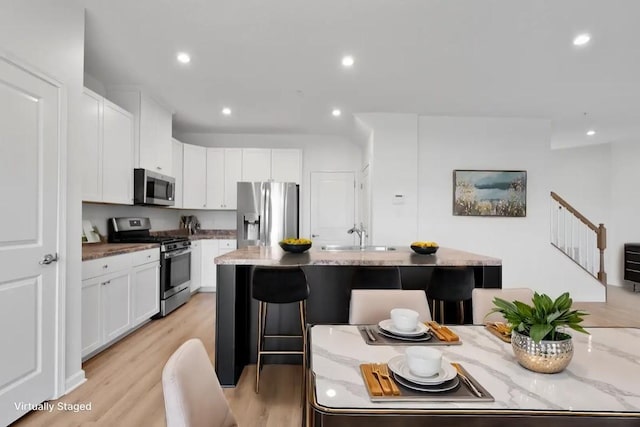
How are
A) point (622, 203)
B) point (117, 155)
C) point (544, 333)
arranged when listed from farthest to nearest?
point (622, 203) < point (117, 155) < point (544, 333)

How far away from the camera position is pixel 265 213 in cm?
518

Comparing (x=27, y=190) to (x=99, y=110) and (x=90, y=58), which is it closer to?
(x=99, y=110)

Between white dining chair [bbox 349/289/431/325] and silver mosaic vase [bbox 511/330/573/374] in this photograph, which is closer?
silver mosaic vase [bbox 511/330/573/374]

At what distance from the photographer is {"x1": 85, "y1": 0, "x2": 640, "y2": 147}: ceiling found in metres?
2.43

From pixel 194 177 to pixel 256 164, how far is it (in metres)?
0.98

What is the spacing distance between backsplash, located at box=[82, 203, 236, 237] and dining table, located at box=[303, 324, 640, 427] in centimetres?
339

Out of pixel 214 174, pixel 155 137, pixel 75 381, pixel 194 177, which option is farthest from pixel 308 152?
pixel 75 381

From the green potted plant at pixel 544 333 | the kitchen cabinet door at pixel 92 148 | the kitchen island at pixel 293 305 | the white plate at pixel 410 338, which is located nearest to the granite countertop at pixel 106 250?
the kitchen cabinet door at pixel 92 148

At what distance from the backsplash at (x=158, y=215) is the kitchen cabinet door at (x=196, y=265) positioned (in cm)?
59

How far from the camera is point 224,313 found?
2.41 metres

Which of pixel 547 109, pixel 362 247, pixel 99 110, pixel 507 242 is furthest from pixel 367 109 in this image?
pixel 99 110

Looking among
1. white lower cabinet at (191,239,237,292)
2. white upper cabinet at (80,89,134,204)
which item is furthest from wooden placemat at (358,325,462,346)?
white lower cabinet at (191,239,237,292)

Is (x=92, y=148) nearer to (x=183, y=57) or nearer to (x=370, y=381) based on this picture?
(x=183, y=57)

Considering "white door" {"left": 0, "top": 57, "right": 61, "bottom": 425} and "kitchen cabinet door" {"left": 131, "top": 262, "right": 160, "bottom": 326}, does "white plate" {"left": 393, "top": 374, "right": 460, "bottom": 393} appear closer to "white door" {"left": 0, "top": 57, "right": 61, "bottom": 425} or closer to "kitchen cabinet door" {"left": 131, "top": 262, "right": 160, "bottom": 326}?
"white door" {"left": 0, "top": 57, "right": 61, "bottom": 425}
